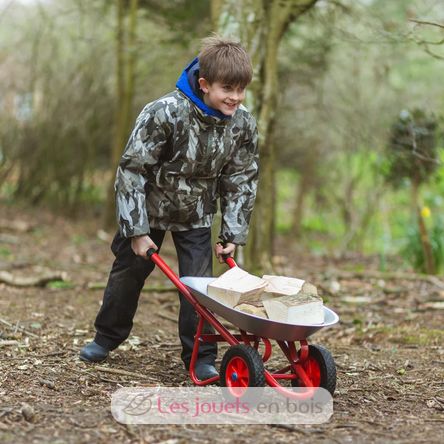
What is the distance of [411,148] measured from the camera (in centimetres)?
738

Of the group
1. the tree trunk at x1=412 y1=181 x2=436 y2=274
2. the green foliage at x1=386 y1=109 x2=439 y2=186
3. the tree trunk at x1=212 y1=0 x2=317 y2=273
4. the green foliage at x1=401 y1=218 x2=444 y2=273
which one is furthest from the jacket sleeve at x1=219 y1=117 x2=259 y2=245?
the green foliage at x1=401 y1=218 x2=444 y2=273

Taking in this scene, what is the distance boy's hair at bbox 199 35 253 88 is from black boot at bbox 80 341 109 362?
162 centimetres

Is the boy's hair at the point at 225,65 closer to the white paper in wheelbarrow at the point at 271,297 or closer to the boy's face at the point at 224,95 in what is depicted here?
the boy's face at the point at 224,95

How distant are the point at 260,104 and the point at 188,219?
7.39 feet

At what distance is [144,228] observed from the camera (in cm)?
358

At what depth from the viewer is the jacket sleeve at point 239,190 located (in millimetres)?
3818

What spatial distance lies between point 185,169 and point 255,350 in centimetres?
101

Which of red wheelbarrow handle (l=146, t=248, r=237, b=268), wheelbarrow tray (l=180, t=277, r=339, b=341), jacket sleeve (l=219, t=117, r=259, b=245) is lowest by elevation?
wheelbarrow tray (l=180, t=277, r=339, b=341)

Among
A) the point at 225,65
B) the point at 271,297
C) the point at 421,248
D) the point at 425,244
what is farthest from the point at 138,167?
the point at 421,248

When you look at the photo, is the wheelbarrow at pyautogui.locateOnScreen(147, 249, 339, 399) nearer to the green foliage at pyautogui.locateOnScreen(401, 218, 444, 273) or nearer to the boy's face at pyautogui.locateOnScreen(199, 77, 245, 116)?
the boy's face at pyautogui.locateOnScreen(199, 77, 245, 116)

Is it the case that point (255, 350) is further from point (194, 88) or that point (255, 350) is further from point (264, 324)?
point (194, 88)

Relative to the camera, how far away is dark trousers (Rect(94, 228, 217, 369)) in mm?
3822

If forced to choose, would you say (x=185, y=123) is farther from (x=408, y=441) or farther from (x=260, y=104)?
(x=260, y=104)

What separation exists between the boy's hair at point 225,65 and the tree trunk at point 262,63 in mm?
2009
